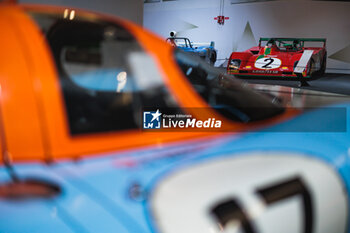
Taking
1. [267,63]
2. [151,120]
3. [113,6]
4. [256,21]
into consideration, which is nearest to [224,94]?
[151,120]

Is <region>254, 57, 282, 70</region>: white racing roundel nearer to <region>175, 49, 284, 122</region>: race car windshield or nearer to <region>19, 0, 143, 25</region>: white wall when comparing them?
<region>19, 0, 143, 25</region>: white wall

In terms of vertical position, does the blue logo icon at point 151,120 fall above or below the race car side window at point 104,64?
below

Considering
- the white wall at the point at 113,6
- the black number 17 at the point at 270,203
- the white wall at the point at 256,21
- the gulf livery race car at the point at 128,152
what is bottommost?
the black number 17 at the point at 270,203

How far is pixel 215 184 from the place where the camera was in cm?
55

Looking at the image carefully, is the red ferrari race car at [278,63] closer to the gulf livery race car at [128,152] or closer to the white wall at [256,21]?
the white wall at [256,21]

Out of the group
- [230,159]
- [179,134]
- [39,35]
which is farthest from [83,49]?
[230,159]

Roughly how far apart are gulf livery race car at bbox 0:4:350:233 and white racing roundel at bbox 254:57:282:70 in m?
4.00

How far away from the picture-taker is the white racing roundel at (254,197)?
1.65ft

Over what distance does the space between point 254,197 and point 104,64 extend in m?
0.48

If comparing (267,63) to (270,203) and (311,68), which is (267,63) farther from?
(270,203)

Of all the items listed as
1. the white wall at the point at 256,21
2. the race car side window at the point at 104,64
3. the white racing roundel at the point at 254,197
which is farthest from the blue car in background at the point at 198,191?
the white wall at the point at 256,21

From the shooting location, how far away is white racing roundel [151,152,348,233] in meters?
0.50

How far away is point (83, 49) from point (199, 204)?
0.46 meters

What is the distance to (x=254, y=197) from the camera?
550 millimetres
